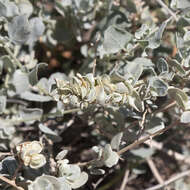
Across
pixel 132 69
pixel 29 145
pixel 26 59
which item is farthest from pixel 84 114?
pixel 29 145

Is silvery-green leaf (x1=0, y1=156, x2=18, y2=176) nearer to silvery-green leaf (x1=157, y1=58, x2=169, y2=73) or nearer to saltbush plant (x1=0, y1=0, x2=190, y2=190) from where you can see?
saltbush plant (x1=0, y1=0, x2=190, y2=190)

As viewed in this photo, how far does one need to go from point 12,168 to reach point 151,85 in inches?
21.7

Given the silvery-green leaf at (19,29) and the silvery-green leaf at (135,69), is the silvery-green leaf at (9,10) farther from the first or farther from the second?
the silvery-green leaf at (135,69)

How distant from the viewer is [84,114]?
1.60 m

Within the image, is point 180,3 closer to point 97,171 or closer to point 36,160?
point 97,171

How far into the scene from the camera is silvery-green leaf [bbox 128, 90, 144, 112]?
122cm

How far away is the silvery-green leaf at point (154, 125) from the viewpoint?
142 cm

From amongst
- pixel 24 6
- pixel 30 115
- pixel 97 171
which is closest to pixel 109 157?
pixel 97 171

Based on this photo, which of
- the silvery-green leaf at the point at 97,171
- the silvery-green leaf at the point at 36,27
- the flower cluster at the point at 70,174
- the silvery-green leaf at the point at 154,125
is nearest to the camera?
the flower cluster at the point at 70,174

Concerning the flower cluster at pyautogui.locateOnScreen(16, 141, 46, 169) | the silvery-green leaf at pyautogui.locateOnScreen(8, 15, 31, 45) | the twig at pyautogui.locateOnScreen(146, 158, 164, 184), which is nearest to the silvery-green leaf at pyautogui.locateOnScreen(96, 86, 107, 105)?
the flower cluster at pyautogui.locateOnScreen(16, 141, 46, 169)

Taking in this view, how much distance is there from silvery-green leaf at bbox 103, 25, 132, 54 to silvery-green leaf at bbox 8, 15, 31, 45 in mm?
321

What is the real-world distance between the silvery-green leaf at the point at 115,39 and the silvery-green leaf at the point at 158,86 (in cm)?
35

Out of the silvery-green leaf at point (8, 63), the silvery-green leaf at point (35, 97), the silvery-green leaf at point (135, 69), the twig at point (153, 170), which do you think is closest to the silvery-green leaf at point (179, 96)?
the silvery-green leaf at point (135, 69)

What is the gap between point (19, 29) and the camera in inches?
57.5
